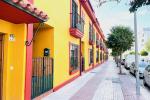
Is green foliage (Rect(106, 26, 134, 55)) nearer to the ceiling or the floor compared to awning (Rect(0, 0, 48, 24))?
nearer to the ceiling

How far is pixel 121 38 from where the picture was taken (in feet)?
82.5

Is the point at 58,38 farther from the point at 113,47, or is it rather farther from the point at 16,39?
the point at 113,47

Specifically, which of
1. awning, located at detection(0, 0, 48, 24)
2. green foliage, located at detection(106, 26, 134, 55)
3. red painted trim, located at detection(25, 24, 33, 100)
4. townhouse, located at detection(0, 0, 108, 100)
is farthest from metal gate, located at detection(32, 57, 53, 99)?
green foliage, located at detection(106, 26, 134, 55)

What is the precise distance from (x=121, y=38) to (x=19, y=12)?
1973 centimetres

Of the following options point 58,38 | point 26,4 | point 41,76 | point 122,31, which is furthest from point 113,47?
point 26,4

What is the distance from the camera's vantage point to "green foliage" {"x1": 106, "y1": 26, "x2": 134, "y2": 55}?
2481 centimetres

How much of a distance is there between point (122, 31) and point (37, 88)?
16.9 metres

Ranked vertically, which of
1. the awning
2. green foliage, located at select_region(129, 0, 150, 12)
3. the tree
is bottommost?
green foliage, located at select_region(129, 0, 150, 12)

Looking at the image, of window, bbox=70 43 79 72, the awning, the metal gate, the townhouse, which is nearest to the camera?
the awning

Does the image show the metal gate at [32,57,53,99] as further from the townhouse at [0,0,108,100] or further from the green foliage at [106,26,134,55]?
the green foliage at [106,26,134,55]

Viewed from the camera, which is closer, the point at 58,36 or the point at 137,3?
the point at 137,3

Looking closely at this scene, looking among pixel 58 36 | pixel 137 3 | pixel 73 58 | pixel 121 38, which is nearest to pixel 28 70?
pixel 58 36

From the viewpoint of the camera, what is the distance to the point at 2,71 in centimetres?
778

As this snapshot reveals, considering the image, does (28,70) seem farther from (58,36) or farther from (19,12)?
(58,36)
